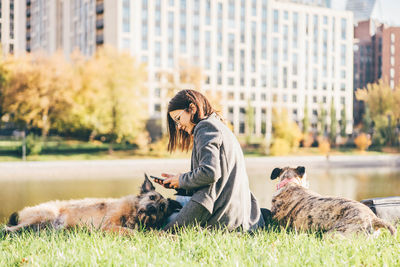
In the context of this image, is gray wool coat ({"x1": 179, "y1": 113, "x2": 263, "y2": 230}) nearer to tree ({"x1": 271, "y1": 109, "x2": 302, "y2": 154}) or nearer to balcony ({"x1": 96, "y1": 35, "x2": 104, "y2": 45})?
tree ({"x1": 271, "y1": 109, "x2": 302, "y2": 154})

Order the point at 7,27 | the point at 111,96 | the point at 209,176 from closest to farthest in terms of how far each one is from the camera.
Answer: the point at 209,176
the point at 7,27
the point at 111,96

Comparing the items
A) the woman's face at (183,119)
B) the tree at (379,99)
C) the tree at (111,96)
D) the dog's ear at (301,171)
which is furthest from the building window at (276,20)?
the woman's face at (183,119)

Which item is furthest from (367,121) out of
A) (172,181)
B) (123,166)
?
(172,181)

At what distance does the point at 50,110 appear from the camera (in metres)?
26.3

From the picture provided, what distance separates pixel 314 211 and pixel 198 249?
1168 mm

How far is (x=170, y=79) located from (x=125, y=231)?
97.5ft

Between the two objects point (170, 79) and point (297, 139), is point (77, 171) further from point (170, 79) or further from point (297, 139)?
point (297, 139)

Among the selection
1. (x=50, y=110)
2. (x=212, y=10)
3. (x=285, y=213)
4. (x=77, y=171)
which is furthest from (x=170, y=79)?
(x=285, y=213)

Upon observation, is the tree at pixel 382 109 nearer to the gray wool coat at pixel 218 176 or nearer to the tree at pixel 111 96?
the tree at pixel 111 96

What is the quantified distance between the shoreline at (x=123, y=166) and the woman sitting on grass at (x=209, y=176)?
566 inches

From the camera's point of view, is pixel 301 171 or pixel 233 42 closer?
pixel 301 171

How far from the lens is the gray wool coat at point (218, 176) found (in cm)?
329

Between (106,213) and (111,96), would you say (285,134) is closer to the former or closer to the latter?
(111,96)

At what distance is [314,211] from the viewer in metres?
3.65
